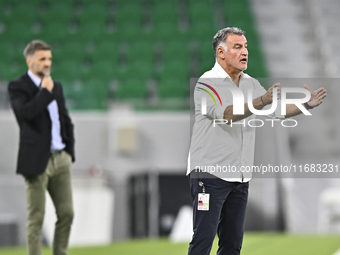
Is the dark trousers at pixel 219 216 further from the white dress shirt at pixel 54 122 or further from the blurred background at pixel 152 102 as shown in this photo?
the blurred background at pixel 152 102

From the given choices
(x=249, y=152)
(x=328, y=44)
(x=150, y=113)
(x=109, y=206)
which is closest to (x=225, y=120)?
(x=249, y=152)

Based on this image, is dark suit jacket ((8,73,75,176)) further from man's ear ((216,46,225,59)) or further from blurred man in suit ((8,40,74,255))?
man's ear ((216,46,225,59))

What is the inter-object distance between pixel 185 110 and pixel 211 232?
508 cm

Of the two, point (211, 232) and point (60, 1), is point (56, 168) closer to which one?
point (211, 232)

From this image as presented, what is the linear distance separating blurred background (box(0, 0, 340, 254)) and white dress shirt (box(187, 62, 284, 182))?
3.83m

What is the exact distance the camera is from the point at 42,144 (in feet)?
10.6

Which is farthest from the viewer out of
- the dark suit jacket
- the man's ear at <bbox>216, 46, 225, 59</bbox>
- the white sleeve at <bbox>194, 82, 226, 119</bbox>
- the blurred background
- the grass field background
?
the blurred background

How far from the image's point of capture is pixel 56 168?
3.29 meters

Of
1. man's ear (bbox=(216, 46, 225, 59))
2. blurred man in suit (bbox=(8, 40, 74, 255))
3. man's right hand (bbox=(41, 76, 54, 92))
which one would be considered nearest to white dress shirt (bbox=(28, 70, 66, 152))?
blurred man in suit (bbox=(8, 40, 74, 255))

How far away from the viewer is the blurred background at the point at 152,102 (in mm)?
6859

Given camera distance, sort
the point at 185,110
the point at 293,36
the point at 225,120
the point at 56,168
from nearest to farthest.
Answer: the point at 225,120, the point at 56,168, the point at 185,110, the point at 293,36

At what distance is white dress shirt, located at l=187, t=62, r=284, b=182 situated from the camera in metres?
2.52

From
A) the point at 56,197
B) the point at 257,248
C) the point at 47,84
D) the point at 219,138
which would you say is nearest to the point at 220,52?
the point at 219,138

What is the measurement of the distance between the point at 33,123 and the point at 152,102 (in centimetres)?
436
